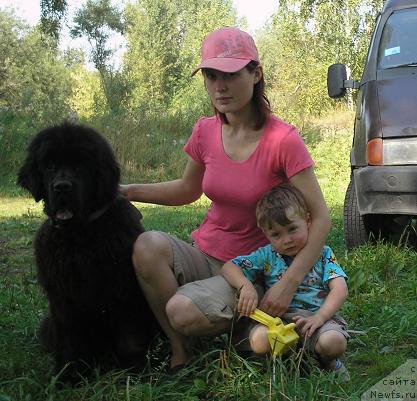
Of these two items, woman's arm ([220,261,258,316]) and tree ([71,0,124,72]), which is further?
tree ([71,0,124,72])

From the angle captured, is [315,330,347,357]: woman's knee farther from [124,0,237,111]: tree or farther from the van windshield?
[124,0,237,111]: tree

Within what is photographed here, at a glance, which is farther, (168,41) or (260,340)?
(168,41)

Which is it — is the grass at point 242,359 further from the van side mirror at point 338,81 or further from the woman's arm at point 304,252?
the van side mirror at point 338,81

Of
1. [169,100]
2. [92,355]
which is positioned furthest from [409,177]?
[169,100]

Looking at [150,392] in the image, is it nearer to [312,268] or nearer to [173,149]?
[312,268]

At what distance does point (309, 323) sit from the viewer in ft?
8.44

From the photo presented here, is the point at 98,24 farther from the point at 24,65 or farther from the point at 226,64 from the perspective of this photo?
the point at 226,64

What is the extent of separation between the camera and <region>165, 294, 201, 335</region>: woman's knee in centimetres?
267

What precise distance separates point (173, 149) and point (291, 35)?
13.4 meters

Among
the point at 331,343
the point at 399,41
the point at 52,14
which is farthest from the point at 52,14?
the point at 331,343

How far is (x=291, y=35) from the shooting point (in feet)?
83.0

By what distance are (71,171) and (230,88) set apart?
0.86 metres

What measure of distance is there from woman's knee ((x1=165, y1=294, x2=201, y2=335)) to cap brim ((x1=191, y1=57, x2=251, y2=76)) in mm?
1081

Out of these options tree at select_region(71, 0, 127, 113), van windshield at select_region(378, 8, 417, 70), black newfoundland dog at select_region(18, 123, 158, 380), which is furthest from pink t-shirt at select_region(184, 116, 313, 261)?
tree at select_region(71, 0, 127, 113)
